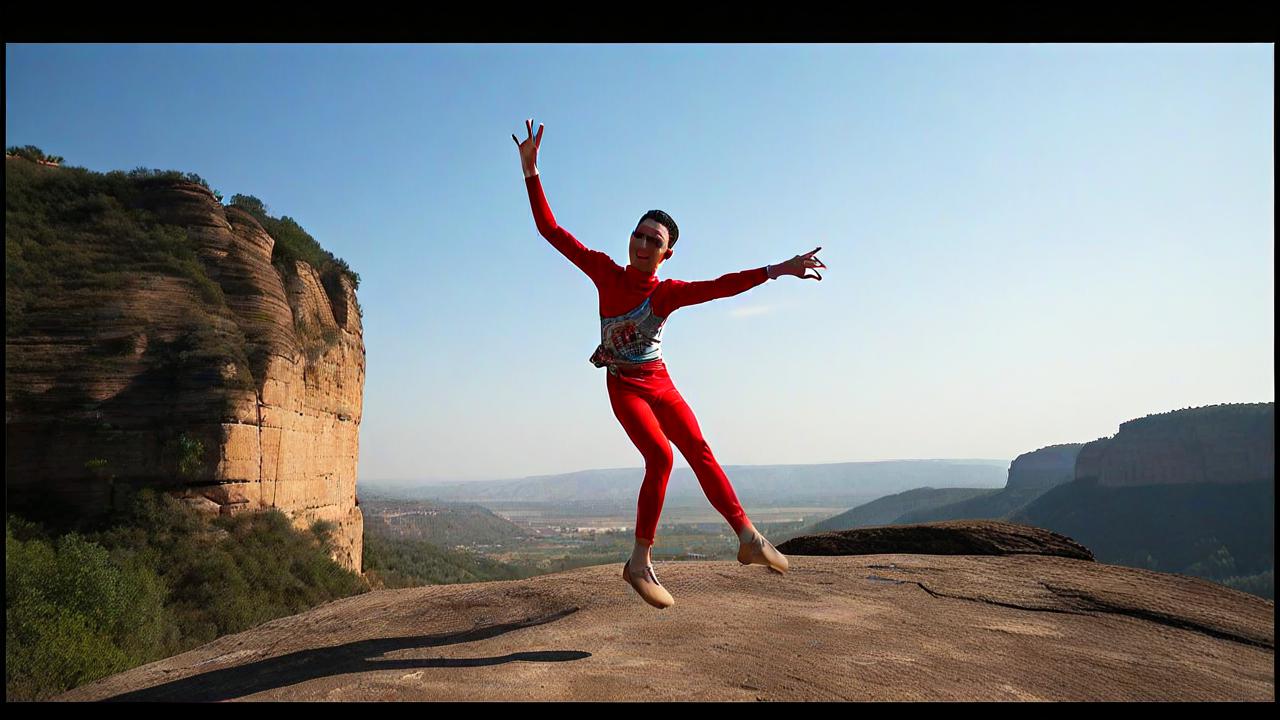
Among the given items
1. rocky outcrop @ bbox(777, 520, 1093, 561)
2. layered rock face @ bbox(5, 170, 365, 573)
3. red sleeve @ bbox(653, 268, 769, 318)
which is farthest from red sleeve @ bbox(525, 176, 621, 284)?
layered rock face @ bbox(5, 170, 365, 573)

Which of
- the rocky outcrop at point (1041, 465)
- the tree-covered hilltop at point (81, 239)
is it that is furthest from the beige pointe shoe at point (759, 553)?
the rocky outcrop at point (1041, 465)

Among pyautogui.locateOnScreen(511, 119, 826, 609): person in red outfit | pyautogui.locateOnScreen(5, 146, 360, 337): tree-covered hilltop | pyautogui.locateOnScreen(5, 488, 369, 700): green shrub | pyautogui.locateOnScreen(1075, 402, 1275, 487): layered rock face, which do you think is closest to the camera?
pyautogui.locateOnScreen(511, 119, 826, 609): person in red outfit

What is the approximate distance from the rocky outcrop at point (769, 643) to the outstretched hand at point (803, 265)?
1.94 metres

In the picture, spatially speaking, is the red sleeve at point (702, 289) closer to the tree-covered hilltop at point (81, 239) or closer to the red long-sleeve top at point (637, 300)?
the red long-sleeve top at point (637, 300)

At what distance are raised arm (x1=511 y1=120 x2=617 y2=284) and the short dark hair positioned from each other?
37 centimetres

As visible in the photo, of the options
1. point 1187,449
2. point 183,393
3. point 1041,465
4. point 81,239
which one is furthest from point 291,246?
point 1041,465

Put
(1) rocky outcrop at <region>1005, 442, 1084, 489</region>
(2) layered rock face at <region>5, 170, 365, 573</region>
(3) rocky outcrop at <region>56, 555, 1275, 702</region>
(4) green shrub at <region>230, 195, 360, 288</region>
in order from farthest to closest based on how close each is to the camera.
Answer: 1. (1) rocky outcrop at <region>1005, 442, 1084, 489</region>
2. (4) green shrub at <region>230, 195, 360, 288</region>
3. (2) layered rock face at <region>5, 170, 365, 573</region>
4. (3) rocky outcrop at <region>56, 555, 1275, 702</region>

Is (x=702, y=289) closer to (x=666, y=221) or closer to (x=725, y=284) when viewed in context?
(x=725, y=284)

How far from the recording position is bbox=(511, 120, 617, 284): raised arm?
445 cm

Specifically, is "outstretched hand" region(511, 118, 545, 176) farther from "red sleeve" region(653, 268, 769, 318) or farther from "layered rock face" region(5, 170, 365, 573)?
"layered rock face" region(5, 170, 365, 573)

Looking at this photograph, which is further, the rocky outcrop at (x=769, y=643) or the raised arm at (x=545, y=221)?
the raised arm at (x=545, y=221)

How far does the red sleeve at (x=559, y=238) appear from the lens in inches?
174

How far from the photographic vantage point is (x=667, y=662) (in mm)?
3244
